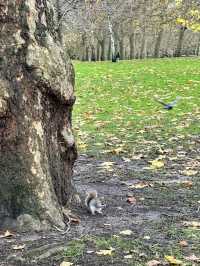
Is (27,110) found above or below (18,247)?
above

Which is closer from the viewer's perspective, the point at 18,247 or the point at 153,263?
the point at 153,263

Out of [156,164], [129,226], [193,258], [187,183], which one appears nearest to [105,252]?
[193,258]

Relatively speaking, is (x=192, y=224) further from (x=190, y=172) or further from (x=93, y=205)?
(x=190, y=172)

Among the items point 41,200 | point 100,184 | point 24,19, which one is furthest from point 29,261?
point 100,184

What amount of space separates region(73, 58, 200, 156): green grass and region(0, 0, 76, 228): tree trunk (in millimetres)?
4695

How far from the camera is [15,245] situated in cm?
523

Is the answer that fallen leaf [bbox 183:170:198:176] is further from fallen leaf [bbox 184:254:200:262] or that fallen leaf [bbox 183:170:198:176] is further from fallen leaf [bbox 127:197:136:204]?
fallen leaf [bbox 184:254:200:262]

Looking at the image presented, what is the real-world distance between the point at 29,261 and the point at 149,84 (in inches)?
722

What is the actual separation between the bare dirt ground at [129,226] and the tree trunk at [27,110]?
358mm

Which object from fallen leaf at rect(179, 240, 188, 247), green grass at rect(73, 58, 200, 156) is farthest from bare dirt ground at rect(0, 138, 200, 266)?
green grass at rect(73, 58, 200, 156)

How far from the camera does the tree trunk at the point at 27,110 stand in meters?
5.67

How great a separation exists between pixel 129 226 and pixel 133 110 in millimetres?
11047

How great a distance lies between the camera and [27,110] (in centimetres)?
575

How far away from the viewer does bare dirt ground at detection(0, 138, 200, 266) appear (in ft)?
16.3
